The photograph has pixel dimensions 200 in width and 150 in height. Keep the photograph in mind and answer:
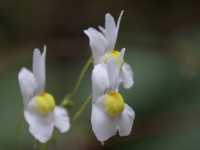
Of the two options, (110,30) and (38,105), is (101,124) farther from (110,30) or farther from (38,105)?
(110,30)

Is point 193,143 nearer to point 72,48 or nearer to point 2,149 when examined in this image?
point 2,149

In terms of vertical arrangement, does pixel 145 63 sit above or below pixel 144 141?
above

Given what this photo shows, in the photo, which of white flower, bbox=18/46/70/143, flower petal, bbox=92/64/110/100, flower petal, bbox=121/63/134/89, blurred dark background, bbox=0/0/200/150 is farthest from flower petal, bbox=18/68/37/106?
blurred dark background, bbox=0/0/200/150

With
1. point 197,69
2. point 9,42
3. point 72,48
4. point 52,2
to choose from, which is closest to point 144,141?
point 197,69

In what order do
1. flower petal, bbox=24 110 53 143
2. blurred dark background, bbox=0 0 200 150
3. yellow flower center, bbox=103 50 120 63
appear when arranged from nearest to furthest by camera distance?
flower petal, bbox=24 110 53 143, yellow flower center, bbox=103 50 120 63, blurred dark background, bbox=0 0 200 150

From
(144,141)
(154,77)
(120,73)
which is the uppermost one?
(120,73)

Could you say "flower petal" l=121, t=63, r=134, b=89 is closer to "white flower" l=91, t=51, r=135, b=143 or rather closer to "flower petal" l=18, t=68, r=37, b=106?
"white flower" l=91, t=51, r=135, b=143

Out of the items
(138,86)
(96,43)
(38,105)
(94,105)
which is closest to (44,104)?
(38,105)
